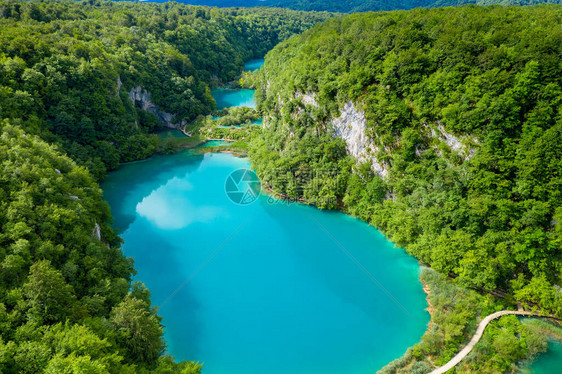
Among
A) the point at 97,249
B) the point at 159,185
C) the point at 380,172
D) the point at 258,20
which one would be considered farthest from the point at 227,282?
the point at 258,20

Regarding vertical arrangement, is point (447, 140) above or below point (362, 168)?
above

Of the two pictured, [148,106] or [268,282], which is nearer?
[268,282]

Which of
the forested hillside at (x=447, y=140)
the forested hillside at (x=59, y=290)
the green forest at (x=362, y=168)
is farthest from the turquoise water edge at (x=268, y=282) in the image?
the forested hillside at (x=59, y=290)

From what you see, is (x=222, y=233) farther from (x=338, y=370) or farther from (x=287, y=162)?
(x=338, y=370)

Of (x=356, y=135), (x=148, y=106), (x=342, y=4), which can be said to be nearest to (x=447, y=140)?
(x=356, y=135)

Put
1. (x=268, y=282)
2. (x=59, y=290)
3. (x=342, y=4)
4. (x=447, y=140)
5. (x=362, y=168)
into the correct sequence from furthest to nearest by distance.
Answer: (x=342, y=4), (x=362, y=168), (x=447, y=140), (x=268, y=282), (x=59, y=290)

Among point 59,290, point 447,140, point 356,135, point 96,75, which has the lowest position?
point 356,135

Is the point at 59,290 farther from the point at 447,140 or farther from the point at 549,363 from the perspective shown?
the point at 447,140

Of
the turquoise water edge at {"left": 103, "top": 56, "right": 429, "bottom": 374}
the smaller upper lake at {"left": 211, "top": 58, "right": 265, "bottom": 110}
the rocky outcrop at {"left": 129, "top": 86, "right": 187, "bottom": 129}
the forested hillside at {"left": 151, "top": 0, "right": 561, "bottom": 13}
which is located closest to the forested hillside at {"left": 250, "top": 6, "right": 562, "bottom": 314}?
the turquoise water edge at {"left": 103, "top": 56, "right": 429, "bottom": 374}

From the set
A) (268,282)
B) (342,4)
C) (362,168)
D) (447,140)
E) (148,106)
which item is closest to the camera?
(268,282)
